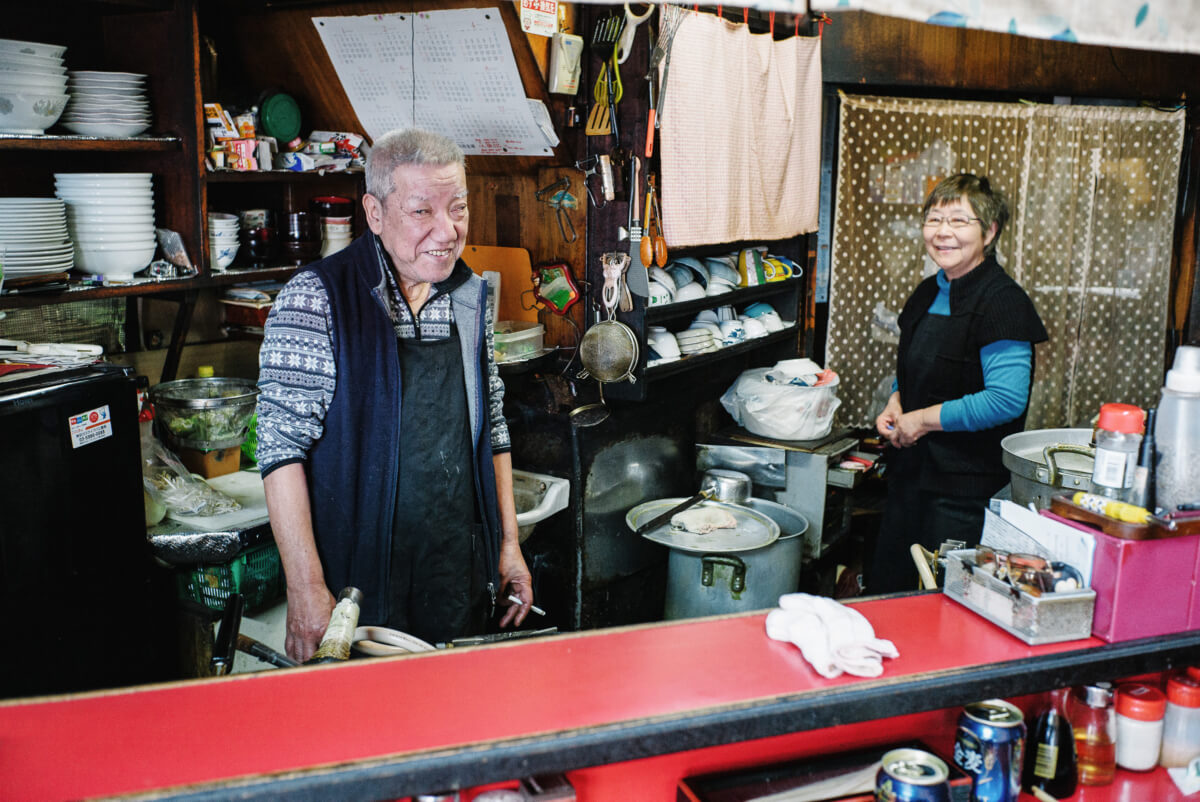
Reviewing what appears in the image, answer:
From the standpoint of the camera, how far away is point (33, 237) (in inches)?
109

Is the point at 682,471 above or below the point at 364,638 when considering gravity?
below

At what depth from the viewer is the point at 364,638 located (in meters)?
1.73

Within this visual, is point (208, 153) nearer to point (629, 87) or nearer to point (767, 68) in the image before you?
point (629, 87)

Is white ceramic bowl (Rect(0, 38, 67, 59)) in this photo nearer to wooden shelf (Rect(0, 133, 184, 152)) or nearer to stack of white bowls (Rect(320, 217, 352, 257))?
wooden shelf (Rect(0, 133, 184, 152))

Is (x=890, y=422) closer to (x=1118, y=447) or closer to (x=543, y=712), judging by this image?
(x=1118, y=447)

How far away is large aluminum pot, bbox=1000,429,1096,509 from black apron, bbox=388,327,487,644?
1.52 meters

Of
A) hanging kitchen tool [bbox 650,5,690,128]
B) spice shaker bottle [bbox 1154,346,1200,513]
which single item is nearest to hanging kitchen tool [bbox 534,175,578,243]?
hanging kitchen tool [bbox 650,5,690,128]

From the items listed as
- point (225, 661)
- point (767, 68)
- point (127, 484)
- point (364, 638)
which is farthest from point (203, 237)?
point (767, 68)

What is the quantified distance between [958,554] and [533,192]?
2319mm

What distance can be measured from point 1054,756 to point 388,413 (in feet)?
5.35

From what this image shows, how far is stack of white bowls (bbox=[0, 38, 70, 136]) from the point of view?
104 inches

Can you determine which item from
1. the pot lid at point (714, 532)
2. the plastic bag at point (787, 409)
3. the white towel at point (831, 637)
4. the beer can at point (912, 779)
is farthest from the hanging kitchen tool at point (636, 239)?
the beer can at point (912, 779)

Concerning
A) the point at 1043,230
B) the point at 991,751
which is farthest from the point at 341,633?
the point at 1043,230

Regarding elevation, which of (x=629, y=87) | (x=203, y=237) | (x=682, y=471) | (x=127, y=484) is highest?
(x=629, y=87)
